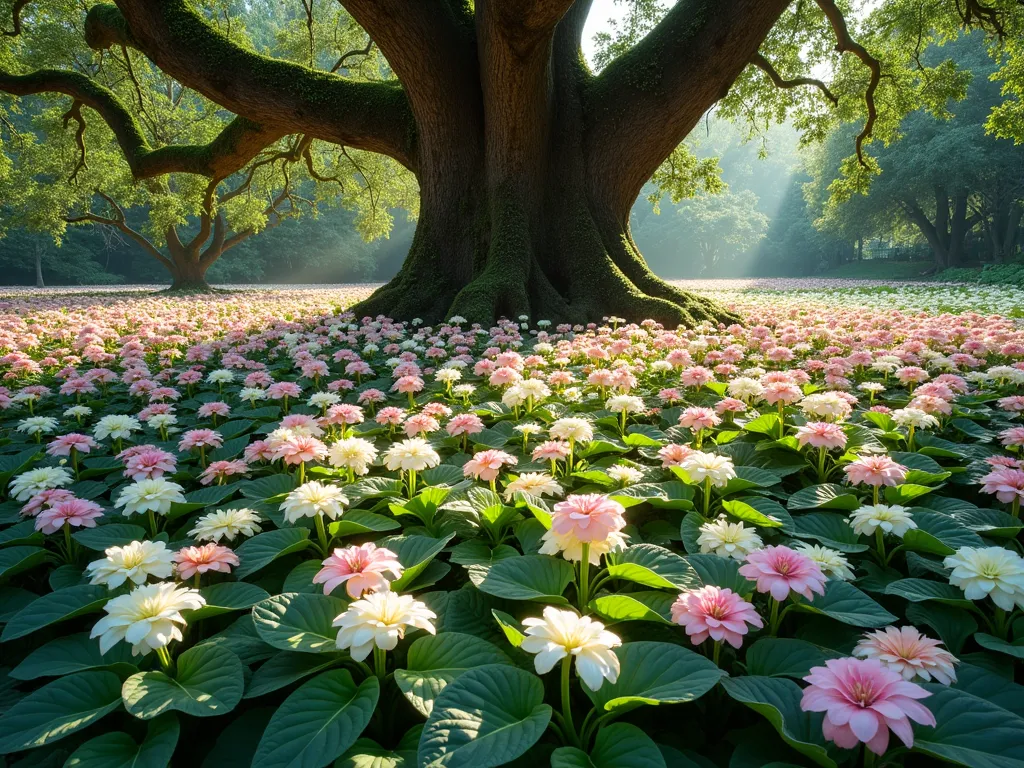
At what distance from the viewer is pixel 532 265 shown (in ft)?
22.5

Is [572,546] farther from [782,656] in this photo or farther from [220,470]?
[220,470]

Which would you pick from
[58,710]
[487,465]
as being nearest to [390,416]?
[487,465]

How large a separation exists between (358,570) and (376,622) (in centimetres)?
19

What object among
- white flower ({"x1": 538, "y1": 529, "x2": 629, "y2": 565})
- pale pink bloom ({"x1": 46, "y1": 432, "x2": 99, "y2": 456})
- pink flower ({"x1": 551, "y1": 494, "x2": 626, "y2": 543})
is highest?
pink flower ({"x1": 551, "y1": 494, "x2": 626, "y2": 543})

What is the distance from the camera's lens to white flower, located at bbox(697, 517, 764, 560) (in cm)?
151

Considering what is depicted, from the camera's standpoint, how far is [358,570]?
1.25 meters

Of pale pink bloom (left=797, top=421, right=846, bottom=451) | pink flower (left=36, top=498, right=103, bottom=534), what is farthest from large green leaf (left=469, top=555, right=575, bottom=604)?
pink flower (left=36, top=498, right=103, bottom=534)

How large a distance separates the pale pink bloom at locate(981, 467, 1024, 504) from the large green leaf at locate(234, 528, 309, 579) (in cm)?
221

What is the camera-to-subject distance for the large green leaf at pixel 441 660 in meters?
1.11

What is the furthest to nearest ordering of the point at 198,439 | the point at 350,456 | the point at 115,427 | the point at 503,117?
the point at 503,117 → the point at 115,427 → the point at 198,439 → the point at 350,456

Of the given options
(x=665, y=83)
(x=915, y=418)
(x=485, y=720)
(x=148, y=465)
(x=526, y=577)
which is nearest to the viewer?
(x=485, y=720)

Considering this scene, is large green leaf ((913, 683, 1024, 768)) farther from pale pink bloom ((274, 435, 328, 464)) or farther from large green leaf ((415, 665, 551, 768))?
pale pink bloom ((274, 435, 328, 464))

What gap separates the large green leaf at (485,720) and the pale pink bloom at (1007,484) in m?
1.69

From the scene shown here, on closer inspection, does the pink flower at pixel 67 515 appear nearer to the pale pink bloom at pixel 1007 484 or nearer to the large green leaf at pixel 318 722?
the large green leaf at pixel 318 722
